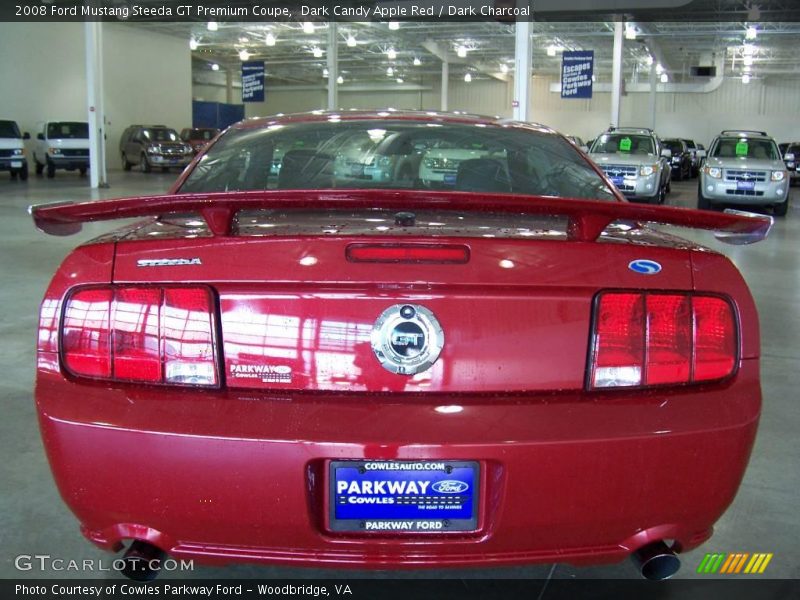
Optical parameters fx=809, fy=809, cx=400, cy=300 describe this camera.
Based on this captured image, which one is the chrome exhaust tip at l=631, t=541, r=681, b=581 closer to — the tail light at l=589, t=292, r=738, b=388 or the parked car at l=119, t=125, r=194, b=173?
the tail light at l=589, t=292, r=738, b=388

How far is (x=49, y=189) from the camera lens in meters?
18.0

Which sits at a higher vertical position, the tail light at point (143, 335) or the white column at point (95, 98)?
the white column at point (95, 98)

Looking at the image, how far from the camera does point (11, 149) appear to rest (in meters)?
20.5

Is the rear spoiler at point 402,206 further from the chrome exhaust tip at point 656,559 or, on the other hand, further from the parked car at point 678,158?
the parked car at point 678,158

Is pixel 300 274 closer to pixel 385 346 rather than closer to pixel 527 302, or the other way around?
pixel 385 346

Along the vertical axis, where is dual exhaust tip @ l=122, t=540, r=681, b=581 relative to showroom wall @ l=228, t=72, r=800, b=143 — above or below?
below

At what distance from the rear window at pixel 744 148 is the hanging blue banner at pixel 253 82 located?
15.9 m

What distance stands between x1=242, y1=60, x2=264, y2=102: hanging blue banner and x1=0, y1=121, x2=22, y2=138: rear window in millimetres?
7696

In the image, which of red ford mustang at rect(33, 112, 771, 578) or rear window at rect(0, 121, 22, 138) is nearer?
red ford mustang at rect(33, 112, 771, 578)

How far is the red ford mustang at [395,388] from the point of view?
5.23 ft

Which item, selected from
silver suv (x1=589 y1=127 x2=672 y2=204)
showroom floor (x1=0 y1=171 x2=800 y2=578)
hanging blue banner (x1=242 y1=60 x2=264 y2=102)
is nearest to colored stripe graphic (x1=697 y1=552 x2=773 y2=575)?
showroom floor (x1=0 y1=171 x2=800 y2=578)

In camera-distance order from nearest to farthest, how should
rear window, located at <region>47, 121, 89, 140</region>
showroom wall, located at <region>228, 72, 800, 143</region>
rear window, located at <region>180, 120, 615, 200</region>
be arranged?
rear window, located at <region>180, 120, 615, 200</region> < rear window, located at <region>47, 121, 89, 140</region> < showroom wall, located at <region>228, 72, 800, 143</region>

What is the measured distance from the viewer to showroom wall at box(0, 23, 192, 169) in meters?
24.3
